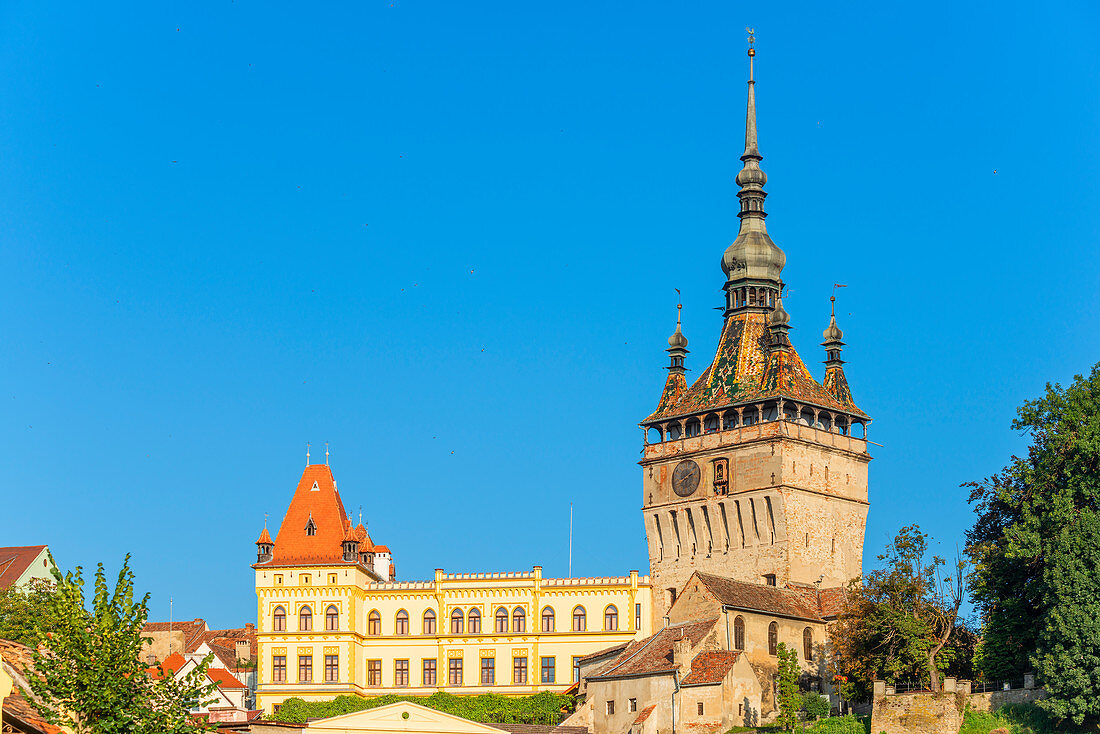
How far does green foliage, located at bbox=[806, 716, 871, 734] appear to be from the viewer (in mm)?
67938

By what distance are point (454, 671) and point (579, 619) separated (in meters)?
7.63

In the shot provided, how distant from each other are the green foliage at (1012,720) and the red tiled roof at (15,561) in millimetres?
65692

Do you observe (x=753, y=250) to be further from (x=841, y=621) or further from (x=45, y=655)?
(x=45, y=655)

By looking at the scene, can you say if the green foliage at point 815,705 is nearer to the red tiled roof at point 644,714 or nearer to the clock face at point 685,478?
the red tiled roof at point 644,714

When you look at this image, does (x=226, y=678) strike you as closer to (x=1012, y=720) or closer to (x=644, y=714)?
(x=644, y=714)

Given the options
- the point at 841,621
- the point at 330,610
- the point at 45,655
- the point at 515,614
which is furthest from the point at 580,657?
the point at 45,655

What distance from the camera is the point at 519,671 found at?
95188 millimetres

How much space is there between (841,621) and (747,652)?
4695 mm

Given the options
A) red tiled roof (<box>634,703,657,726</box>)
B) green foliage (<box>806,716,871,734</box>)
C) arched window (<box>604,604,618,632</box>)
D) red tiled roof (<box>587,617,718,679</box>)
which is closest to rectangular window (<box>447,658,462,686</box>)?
arched window (<box>604,604,618,632</box>)

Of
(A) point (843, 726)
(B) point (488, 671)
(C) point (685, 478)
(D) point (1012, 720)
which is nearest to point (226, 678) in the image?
(B) point (488, 671)

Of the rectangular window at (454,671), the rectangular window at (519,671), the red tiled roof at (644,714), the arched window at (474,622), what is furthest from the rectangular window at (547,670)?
the red tiled roof at (644,714)

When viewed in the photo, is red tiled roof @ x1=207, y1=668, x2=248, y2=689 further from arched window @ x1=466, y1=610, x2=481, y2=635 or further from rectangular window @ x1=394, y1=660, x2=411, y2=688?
arched window @ x1=466, y1=610, x2=481, y2=635

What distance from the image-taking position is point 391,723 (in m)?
73.0

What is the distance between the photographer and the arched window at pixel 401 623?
97188mm
